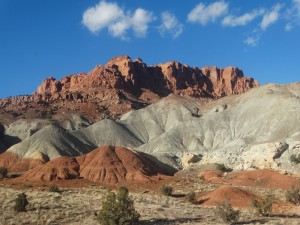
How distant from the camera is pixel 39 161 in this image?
9200 cm

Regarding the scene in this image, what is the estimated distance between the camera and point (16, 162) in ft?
313

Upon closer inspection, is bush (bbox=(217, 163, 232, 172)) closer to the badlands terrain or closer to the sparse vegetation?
the badlands terrain

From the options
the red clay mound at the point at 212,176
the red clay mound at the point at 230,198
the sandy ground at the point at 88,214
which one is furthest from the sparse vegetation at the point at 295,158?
the sandy ground at the point at 88,214

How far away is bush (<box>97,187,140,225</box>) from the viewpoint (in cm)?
2666

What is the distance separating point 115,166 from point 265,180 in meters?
24.4

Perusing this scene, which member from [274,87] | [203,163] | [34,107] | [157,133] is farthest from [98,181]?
[34,107]

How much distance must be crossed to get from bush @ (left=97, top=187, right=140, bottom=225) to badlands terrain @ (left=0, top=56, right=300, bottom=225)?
190 cm

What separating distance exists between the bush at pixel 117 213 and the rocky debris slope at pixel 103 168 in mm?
40049

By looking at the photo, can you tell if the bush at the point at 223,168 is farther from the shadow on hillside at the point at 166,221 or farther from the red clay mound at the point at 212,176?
the shadow on hillside at the point at 166,221

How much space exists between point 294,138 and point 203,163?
1779cm

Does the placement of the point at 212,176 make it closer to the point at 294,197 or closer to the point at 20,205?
the point at 294,197

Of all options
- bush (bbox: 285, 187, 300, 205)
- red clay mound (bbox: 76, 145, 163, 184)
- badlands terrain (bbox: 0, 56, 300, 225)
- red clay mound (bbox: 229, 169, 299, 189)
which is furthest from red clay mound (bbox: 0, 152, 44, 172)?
bush (bbox: 285, 187, 300, 205)

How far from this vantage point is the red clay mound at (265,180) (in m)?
60.0

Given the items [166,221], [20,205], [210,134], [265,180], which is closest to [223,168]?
[265,180]
